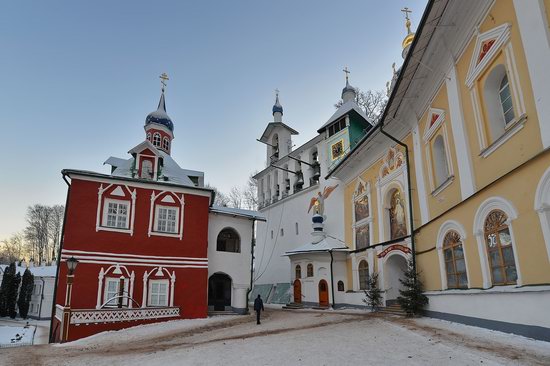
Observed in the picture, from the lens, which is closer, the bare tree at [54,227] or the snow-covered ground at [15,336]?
the snow-covered ground at [15,336]

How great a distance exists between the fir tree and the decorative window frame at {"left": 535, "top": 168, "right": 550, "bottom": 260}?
11614 mm

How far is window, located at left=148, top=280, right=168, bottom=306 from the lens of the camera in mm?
17734

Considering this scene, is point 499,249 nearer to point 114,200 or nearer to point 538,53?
point 538,53

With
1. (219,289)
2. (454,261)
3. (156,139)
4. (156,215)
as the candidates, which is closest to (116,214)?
(156,215)

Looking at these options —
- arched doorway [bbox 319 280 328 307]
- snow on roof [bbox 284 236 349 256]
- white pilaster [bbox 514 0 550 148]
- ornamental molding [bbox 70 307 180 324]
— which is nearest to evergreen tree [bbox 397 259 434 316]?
white pilaster [bbox 514 0 550 148]

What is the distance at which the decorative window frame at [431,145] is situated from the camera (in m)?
11.0

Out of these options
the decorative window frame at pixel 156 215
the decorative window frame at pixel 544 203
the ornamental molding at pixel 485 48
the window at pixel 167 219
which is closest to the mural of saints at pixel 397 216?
the ornamental molding at pixel 485 48

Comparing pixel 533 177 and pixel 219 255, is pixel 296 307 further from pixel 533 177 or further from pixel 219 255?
pixel 533 177

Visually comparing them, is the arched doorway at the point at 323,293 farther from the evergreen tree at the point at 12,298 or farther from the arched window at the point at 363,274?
→ the evergreen tree at the point at 12,298

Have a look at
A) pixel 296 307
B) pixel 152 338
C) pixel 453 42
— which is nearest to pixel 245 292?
pixel 296 307

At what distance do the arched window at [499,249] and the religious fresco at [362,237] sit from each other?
35.9 feet

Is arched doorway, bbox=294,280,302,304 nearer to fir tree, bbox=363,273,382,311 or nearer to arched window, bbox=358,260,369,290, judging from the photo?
arched window, bbox=358,260,369,290

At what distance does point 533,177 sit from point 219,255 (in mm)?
16079

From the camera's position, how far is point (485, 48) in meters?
8.61
